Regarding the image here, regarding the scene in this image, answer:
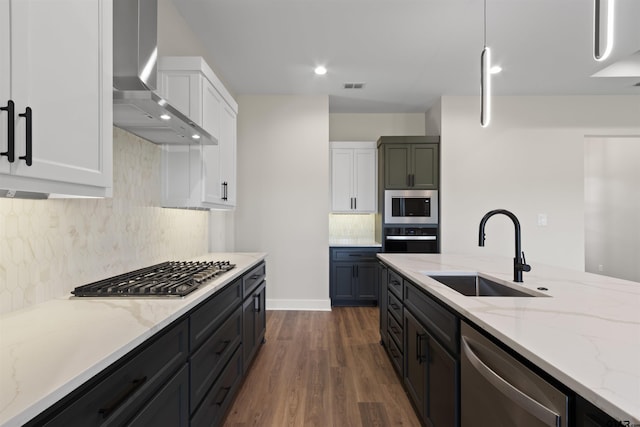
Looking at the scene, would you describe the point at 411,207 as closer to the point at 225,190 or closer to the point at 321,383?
the point at 225,190

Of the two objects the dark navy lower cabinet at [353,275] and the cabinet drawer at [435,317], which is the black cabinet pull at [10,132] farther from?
the dark navy lower cabinet at [353,275]

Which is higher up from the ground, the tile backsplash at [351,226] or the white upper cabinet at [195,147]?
the white upper cabinet at [195,147]

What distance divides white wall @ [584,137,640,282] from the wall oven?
3.72m

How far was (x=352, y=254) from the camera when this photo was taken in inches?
185

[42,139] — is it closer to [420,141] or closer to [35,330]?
[35,330]

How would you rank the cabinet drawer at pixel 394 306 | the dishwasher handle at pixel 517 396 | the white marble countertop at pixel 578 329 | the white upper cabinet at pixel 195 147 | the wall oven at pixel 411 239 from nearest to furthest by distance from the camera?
the white marble countertop at pixel 578 329, the dishwasher handle at pixel 517 396, the white upper cabinet at pixel 195 147, the cabinet drawer at pixel 394 306, the wall oven at pixel 411 239

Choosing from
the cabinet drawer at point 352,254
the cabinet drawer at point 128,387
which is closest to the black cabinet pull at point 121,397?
the cabinet drawer at point 128,387

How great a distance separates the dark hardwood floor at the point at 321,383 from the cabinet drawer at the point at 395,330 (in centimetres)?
31

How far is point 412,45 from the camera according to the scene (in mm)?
3291

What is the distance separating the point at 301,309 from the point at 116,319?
3.48m

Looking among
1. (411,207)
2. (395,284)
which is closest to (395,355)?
(395,284)

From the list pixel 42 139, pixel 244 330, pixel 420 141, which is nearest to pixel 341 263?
pixel 420 141

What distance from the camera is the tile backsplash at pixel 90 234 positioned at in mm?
1323

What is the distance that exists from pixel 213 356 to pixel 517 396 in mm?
1421
